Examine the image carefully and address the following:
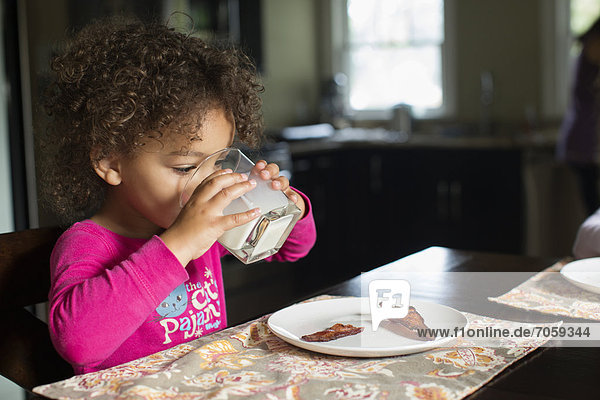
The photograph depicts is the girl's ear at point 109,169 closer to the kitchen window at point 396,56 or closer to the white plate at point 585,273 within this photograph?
the white plate at point 585,273

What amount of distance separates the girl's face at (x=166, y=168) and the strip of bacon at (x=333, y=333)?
12.6 inches

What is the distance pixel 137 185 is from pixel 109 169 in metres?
0.07

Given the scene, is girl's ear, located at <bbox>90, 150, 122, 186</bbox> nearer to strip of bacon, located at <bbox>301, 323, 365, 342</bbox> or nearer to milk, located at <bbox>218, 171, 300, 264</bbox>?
milk, located at <bbox>218, 171, 300, 264</bbox>

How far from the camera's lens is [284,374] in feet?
2.67

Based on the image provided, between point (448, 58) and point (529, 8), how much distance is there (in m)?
0.59

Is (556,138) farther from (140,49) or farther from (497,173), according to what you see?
(140,49)

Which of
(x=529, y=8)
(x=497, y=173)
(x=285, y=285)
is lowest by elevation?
(x=285, y=285)

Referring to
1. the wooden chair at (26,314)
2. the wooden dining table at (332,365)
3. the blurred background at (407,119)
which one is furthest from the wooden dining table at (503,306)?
the blurred background at (407,119)

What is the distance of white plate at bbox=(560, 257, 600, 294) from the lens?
1141 millimetres

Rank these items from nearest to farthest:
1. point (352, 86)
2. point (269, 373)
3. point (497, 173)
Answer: point (269, 373) → point (497, 173) → point (352, 86)

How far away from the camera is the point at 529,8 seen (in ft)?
14.1

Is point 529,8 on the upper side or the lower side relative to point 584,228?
upper

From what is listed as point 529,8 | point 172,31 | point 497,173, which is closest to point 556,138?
point 497,173

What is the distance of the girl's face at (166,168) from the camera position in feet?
3.64
